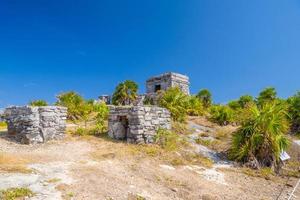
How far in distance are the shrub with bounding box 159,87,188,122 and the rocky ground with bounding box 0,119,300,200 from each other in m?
4.95

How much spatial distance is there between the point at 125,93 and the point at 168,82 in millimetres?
4529

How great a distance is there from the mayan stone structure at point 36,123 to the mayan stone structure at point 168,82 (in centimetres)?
1351

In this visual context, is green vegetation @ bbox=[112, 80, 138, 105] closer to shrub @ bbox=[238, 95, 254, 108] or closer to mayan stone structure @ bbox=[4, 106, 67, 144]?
shrub @ bbox=[238, 95, 254, 108]

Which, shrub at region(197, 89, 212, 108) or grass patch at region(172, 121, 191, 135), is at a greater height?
shrub at region(197, 89, 212, 108)

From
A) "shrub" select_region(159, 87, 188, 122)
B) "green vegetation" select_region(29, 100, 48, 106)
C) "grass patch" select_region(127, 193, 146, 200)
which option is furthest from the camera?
"green vegetation" select_region(29, 100, 48, 106)

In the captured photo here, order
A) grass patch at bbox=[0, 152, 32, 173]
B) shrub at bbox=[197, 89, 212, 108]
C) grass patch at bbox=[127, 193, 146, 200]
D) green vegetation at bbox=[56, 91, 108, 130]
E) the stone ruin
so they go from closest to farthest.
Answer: grass patch at bbox=[127, 193, 146, 200] < grass patch at bbox=[0, 152, 32, 173] < green vegetation at bbox=[56, 91, 108, 130] < shrub at bbox=[197, 89, 212, 108] < the stone ruin

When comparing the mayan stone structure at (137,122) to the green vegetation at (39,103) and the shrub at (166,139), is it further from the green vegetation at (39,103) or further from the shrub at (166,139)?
the green vegetation at (39,103)

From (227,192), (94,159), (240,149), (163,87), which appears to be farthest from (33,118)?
(163,87)

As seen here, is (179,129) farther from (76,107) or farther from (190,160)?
(76,107)

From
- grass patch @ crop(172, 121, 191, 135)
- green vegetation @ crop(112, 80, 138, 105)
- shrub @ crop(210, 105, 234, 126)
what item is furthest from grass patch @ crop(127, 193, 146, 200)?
green vegetation @ crop(112, 80, 138, 105)

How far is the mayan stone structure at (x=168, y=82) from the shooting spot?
22.9 meters

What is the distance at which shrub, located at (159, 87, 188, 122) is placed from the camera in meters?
14.4

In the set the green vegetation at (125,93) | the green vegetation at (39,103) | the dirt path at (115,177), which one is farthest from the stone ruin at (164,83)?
the dirt path at (115,177)

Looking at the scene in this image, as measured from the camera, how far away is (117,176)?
6.47 metres
